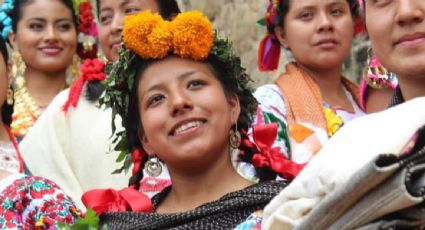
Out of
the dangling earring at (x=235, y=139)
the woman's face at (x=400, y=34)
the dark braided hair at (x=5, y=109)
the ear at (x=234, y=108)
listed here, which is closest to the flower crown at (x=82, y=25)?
the dark braided hair at (x=5, y=109)

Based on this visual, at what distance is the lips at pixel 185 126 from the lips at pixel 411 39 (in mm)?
740

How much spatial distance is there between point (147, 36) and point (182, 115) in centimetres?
36

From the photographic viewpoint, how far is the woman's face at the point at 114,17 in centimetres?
459

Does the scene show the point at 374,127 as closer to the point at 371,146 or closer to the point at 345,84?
the point at 371,146

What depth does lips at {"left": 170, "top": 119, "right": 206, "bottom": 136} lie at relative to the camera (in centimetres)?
291

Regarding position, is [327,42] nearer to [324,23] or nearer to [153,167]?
[324,23]

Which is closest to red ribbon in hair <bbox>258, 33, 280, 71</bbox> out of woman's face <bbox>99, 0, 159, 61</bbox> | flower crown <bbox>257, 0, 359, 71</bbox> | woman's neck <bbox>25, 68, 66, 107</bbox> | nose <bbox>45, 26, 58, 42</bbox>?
flower crown <bbox>257, 0, 359, 71</bbox>

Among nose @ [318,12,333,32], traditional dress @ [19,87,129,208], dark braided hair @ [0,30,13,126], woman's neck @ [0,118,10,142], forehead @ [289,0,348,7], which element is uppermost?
forehead @ [289,0,348,7]

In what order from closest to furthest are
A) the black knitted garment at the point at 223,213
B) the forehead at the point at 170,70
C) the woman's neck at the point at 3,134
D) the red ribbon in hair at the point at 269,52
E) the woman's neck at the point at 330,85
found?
the black knitted garment at the point at 223,213, the forehead at the point at 170,70, the woman's neck at the point at 3,134, the woman's neck at the point at 330,85, the red ribbon in hair at the point at 269,52

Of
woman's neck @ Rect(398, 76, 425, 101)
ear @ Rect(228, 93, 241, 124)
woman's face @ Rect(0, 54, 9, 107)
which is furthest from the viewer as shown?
woman's face @ Rect(0, 54, 9, 107)

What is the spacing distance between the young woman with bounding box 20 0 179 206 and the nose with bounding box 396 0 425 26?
1890 millimetres

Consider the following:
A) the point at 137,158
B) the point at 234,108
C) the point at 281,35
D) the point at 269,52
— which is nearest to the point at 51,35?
the point at 269,52

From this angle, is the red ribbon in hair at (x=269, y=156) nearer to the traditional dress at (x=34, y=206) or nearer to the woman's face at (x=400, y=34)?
the woman's face at (x=400, y=34)

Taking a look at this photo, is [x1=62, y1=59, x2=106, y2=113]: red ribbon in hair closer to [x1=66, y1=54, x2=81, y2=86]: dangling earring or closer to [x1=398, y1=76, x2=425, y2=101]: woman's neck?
[x1=66, y1=54, x2=81, y2=86]: dangling earring
